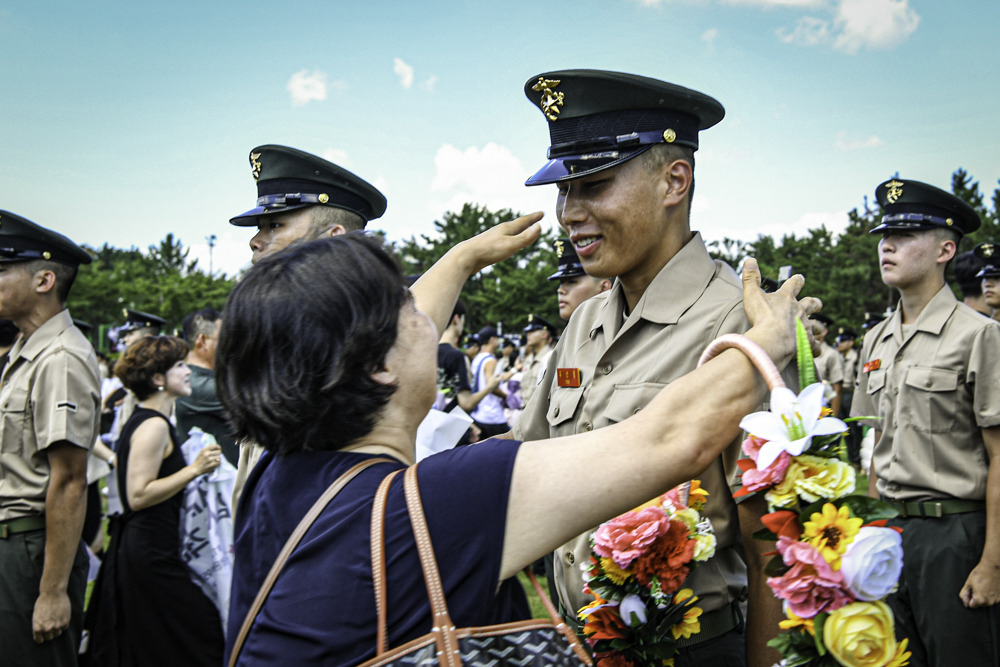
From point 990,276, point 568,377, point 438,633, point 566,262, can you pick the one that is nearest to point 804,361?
point 438,633

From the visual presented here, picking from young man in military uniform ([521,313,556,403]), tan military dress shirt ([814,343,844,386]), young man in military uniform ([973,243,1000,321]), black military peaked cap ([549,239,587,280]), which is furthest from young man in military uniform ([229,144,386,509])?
tan military dress shirt ([814,343,844,386])

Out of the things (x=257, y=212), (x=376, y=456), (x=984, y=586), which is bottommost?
(x=984, y=586)

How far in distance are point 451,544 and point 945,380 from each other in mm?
3557

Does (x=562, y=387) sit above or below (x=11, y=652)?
above

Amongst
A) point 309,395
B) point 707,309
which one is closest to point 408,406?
point 309,395

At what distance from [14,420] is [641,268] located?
3.45m

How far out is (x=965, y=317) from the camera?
4.07 metres

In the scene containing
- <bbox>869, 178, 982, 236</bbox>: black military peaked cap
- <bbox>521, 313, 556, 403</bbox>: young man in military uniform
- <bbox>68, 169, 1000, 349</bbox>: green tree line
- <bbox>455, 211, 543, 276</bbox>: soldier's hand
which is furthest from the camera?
<bbox>68, 169, 1000, 349</bbox>: green tree line

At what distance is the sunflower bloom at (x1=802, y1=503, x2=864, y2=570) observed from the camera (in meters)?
1.43

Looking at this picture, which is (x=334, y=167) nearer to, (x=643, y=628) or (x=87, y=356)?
(x=87, y=356)

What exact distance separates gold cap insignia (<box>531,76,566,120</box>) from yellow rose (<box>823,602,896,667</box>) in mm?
1718

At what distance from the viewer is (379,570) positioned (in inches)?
53.3

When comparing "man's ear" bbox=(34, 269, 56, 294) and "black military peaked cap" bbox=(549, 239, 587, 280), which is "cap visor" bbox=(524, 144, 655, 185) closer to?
"man's ear" bbox=(34, 269, 56, 294)

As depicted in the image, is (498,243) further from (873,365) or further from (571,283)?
(571,283)
